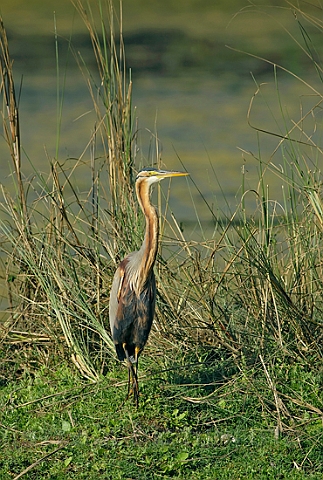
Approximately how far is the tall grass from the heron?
0.24 m

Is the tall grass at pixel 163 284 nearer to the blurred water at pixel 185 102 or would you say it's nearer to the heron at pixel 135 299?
the heron at pixel 135 299

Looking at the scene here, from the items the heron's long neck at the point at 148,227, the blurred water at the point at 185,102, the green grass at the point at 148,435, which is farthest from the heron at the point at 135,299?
the blurred water at the point at 185,102

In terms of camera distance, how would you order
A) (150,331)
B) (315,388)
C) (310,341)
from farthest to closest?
(150,331)
(310,341)
(315,388)

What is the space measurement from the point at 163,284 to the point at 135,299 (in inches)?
16.3

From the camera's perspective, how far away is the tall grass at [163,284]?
168 inches

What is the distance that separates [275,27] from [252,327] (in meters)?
10.5

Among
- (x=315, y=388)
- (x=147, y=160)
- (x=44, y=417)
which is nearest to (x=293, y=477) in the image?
(x=315, y=388)

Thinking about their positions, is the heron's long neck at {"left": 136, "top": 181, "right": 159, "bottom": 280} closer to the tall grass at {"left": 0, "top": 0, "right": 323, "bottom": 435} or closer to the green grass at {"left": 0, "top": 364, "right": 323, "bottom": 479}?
the tall grass at {"left": 0, "top": 0, "right": 323, "bottom": 435}

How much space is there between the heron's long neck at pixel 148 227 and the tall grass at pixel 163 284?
37 centimetres

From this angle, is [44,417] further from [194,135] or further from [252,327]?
[194,135]

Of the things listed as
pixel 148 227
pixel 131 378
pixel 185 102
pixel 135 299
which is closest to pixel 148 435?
pixel 131 378

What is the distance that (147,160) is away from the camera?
516 centimetres

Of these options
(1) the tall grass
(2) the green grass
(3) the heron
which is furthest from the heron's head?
(2) the green grass

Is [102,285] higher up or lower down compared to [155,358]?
higher up
